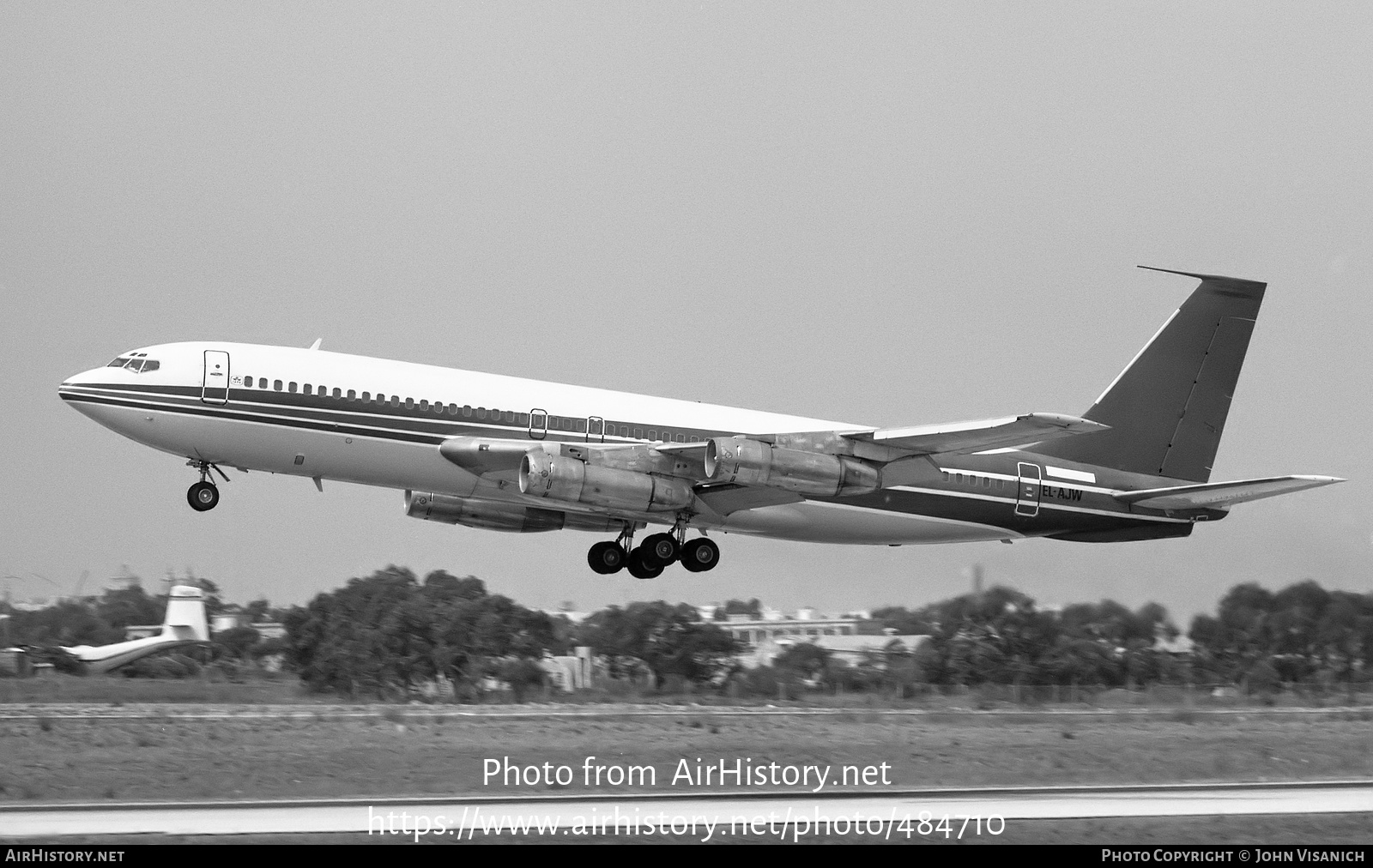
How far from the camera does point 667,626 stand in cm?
4822

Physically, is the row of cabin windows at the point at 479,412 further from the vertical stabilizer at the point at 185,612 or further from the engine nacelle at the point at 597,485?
the vertical stabilizer at the point at 185,612

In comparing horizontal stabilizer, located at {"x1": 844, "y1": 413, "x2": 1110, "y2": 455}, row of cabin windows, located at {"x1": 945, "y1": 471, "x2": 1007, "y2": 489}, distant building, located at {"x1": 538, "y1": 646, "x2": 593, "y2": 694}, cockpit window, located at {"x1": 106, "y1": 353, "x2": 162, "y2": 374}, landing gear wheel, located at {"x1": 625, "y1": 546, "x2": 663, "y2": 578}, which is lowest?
distant building, located at {"x1": 538, "y1": 646, "x2": 593, "y2": 694}

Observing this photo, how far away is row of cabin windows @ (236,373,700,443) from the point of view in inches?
1225

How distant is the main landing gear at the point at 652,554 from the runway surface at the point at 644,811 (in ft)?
37.8

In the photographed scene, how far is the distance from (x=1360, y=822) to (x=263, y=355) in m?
22.2

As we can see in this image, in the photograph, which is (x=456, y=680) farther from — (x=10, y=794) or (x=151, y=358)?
(x=10, y=794)

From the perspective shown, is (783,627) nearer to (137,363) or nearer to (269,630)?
(269,630)

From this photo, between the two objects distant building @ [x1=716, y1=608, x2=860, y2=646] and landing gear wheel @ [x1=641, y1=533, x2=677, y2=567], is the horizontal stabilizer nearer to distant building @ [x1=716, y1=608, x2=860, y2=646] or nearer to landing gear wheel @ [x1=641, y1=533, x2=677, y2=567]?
landing gear wheel @ [x1=641, y1=533, x2=677, y2=567]

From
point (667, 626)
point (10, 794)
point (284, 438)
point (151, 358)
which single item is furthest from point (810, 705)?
point (10, 794)

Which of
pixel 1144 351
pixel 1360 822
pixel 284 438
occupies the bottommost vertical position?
pixel 1360 822

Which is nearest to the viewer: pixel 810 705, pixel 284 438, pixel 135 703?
pixel 284 438

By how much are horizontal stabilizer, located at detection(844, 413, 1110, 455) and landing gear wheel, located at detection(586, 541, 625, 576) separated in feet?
21.7

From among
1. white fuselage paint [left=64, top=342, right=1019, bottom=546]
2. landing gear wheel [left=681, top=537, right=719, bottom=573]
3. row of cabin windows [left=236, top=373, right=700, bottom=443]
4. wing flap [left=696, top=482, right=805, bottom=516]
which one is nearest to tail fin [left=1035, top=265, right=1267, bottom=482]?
white fuselage paint [left=64, top=342, right=1019, bottom=546]
